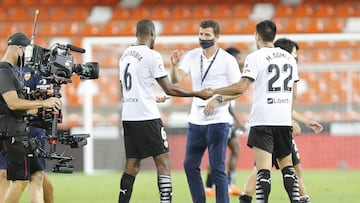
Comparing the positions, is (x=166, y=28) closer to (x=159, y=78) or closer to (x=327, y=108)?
(x=327, y=108)

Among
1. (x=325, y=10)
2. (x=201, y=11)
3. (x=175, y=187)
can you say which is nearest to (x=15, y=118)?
(x=175, y=187)

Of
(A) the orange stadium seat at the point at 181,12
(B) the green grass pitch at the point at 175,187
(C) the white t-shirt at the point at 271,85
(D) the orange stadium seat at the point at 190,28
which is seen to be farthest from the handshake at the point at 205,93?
(A) the orange stadium seat at the point at 181,12

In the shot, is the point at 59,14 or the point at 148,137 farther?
the point at 59,14

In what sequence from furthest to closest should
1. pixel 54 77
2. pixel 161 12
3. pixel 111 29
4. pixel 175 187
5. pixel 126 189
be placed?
pixel 161 12 < pixel 111 29 < pixel 175 187 < pixel 126 189 < pixel 54 77

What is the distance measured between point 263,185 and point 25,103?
286cm

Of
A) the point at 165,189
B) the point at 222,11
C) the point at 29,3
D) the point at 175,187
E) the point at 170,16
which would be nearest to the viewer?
the point at 165,189

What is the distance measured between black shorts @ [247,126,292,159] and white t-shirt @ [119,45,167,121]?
1209mm

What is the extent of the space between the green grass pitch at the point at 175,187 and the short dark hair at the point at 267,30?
Result: 393cm

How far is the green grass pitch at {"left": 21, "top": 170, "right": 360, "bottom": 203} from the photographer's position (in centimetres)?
1459

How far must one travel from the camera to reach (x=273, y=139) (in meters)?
10.8

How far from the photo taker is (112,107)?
2267 cm

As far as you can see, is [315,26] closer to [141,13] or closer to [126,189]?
[141,13]

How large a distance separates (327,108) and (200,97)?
11602 mm

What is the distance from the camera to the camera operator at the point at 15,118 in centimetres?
1007
